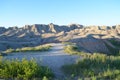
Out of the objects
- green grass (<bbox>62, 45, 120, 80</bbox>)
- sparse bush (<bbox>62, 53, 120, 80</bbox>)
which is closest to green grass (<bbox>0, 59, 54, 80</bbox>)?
green grass (<bbox>62, 45, 120, 80</bbox>)

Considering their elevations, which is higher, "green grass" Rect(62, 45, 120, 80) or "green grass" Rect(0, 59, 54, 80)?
"green grass" Rect(0, 59, 54, 80)

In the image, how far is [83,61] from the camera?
17.7m

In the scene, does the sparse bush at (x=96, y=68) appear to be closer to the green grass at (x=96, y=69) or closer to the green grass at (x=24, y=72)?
the green grass at (x=96, y=69)

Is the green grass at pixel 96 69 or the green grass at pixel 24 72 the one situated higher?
the green grass at pixel 24 72

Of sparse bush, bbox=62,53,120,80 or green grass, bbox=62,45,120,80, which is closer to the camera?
green grass, bbox=62,45,120,80

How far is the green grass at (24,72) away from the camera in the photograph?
576 inches

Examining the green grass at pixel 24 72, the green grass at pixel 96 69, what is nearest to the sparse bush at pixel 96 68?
the green grass at pixel 96 69

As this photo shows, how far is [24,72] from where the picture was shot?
15.0m

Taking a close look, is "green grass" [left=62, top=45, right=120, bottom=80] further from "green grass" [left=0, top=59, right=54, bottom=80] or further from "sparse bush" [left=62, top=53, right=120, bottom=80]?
"green grass" [left=0, top=59, right=54, bottom=80]

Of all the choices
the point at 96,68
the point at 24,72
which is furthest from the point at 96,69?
the point at 24,72

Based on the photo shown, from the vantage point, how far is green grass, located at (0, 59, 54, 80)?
48.0ft

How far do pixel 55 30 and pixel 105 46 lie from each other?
315ft

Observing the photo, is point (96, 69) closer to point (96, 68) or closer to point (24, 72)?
point (96, 68)

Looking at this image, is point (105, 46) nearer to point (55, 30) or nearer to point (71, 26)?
point (55, 30)
